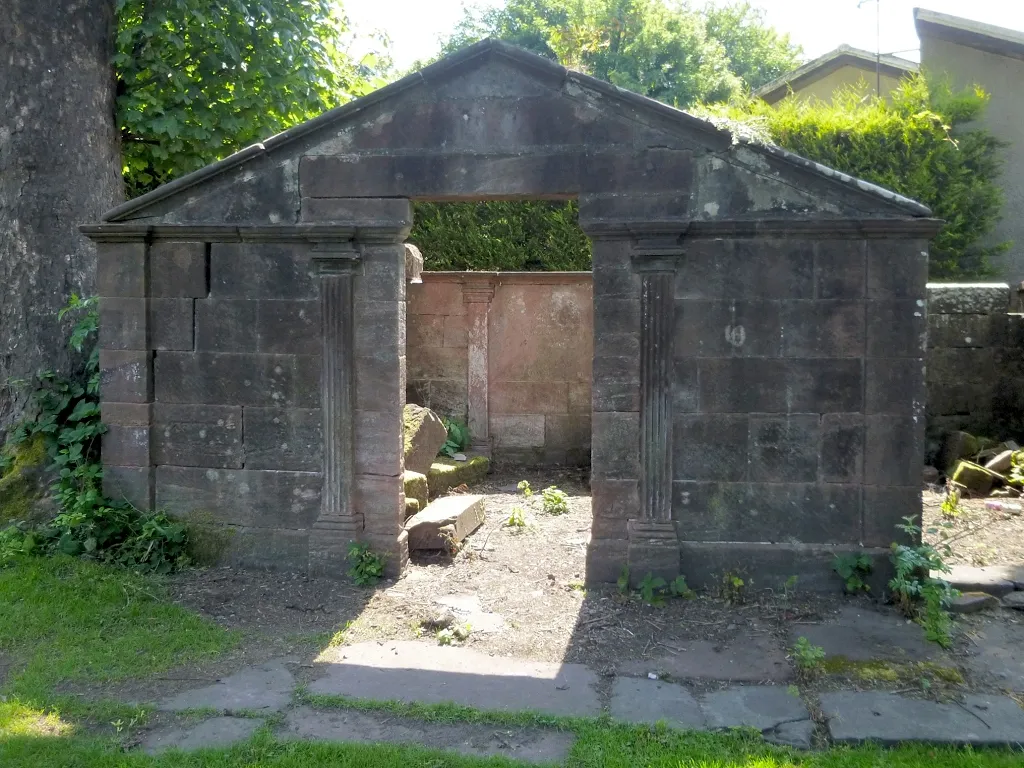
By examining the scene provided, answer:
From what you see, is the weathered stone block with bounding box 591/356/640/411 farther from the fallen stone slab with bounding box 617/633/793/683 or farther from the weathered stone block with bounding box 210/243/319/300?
the weathered stone block with bounding box 210/243/319/300

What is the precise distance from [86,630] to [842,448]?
4.88 meters

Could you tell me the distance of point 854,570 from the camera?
227 inches

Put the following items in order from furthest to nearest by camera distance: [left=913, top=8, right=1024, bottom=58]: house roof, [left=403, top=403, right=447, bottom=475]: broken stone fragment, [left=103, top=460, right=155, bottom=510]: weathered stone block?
1. [left=913, top=8, right=1024, bottom=58]: house roof
2. [left=403, top=403, right=447, bottom=475]: broken stone fragment
3. [left=103, top=460, right=155, bottom=510]: weathered stone block

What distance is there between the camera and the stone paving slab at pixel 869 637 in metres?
4.96

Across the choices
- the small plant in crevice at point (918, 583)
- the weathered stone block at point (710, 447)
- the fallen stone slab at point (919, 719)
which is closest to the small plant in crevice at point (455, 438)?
the weathered stone block at point (710, 447)

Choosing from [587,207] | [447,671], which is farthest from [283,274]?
[447,671]

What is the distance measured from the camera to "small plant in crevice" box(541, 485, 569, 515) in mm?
8609

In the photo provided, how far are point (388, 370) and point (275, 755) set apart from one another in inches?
114

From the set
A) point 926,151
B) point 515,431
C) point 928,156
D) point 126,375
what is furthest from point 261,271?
point 926,151

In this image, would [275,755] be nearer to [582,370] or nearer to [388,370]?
[388,370]

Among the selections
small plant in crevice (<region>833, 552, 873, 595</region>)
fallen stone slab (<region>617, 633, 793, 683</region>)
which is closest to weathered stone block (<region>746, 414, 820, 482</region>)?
small plant in crevice (<region>833, 552, 873, 595</region>)

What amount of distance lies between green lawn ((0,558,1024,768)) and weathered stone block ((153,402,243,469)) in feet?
3.90

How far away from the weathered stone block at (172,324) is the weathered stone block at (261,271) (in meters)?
0.25

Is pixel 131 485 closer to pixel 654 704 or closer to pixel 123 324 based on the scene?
pixel 123 324
